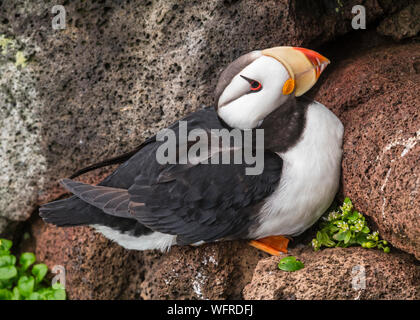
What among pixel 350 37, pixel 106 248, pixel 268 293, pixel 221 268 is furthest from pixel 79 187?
pixel 350 37

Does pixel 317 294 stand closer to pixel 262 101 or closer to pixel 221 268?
pixel 221 268

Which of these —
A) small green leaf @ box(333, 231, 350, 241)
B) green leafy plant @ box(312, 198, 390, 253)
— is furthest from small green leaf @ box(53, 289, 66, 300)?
small green leaf @ box(333, 231, 350, 241)

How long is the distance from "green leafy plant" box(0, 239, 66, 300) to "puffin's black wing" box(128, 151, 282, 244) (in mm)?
1144

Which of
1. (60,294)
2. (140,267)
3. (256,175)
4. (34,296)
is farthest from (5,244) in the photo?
(256,175)

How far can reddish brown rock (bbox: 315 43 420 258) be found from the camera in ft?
6.79

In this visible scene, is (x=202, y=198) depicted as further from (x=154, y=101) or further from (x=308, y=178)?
(x=154, y=101)

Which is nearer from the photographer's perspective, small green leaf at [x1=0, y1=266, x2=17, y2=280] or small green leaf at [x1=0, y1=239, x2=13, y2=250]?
small green leaf at [x1=0, y1=266, x2=17, y2=280]

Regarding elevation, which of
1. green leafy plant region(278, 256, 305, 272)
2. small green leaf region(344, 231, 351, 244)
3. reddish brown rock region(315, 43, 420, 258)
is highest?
reddish brown rock region(315, 43, 420, 258)

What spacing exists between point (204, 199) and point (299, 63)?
766mm

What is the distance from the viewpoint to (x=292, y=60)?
7.45 ft

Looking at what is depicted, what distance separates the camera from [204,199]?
2273 mm

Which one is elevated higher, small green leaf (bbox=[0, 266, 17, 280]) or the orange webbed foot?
the orange webbed foot

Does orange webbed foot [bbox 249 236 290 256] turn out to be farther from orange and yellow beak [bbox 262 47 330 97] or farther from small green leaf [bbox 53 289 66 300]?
small green leaf [bbox 53 289 66 300]

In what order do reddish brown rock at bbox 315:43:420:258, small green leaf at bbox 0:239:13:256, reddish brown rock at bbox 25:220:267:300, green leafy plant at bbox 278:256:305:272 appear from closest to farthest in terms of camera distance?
1. reddish brown rock at bbox 315:43:420:258
2. green leafy plant at bbox 278:256:305:272
3. reddish brown rock at bbox 25:220:267:300
4. small green leaf at bbox 0:239:13:256
